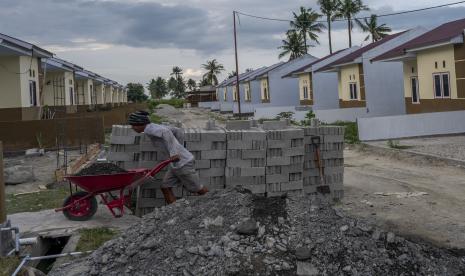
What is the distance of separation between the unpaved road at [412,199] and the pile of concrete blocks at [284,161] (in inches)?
39.2

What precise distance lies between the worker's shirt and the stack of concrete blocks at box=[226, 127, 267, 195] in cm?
117

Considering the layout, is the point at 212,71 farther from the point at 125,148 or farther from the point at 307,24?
the point at 125,148

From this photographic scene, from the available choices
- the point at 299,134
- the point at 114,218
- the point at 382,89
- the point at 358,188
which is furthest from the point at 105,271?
the point at 382,89

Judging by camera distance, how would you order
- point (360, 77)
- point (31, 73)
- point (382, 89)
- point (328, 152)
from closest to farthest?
point (328, 152) → point (31, 73) → point (382, 89) → point (360, 77)

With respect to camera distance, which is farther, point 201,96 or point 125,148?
point 201,96

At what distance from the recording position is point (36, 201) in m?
9.60

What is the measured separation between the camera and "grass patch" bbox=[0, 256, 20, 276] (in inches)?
210

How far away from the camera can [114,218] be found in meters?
7.67

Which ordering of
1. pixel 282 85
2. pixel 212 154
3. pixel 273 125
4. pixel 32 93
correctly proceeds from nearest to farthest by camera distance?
pixel 212 154 → pixel 273 125 → pixel 32 93 → pixel 282 85

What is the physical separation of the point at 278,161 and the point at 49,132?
1215 centimetres

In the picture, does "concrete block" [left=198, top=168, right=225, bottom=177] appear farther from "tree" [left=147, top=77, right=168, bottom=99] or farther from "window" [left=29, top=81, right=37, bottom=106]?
"tree" [left=147, top=77, right=168, bottom=99]

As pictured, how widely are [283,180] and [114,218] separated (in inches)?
114

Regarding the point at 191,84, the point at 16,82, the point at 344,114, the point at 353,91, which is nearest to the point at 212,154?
the point at 16,82

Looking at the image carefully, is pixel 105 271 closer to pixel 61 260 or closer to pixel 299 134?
pixel 61 260
